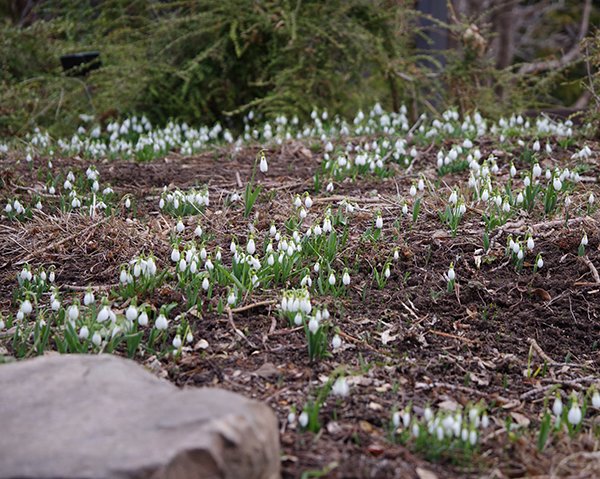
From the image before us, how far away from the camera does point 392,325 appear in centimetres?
351

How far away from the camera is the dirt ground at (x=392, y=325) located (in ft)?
8.45

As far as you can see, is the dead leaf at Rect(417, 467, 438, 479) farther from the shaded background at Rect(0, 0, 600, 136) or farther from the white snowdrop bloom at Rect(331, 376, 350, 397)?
the shaded background at Rect(0, 0, 600, 136)

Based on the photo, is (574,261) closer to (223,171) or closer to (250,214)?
(250,214)

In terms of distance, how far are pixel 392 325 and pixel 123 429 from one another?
164 cm

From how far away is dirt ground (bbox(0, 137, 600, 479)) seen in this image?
258 centimetres

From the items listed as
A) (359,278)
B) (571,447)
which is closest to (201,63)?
(359,278)

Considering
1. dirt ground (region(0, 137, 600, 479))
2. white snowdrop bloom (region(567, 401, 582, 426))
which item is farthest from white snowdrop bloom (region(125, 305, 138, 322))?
white snowdrop bloom (region(567, 401, 582, 426))

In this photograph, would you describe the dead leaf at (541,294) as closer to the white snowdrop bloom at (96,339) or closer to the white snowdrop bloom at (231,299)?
the white snowdrop bloom at (231,299)

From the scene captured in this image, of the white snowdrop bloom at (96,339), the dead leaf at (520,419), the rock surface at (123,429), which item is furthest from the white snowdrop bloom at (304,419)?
the white snowdrop bloom at (96,339)

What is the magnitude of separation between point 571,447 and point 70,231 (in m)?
2.80

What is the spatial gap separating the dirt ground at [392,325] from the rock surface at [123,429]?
321 mm

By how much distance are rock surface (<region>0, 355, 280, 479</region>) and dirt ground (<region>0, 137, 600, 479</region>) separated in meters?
0.32

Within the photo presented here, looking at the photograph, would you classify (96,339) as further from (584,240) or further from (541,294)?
(584,240)

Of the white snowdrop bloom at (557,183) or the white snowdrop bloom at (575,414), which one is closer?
the white snowdrop bloom at (575,414)
